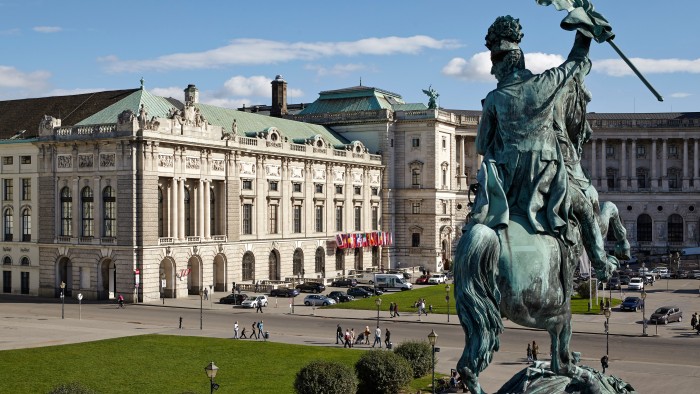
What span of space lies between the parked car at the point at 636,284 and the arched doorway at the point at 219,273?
41.5 m

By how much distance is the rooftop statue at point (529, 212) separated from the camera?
14.3 m

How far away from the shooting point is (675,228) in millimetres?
136125

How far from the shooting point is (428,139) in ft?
385

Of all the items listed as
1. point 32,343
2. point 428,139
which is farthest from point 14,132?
point 428,139

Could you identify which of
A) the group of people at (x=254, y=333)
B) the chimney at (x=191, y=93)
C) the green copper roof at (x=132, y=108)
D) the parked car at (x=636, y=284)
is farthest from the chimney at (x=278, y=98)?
the group of people at (x=254, y=333)

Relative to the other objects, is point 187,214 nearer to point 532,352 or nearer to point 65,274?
point 65,274

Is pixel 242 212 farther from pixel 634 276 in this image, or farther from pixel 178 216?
pixel 634 276

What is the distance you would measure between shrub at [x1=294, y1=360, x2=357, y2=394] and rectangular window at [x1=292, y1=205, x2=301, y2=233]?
213 ft

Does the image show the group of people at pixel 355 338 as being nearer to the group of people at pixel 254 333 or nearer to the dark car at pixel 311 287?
the group of people at pixel 254 333

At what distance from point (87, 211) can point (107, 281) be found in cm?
675

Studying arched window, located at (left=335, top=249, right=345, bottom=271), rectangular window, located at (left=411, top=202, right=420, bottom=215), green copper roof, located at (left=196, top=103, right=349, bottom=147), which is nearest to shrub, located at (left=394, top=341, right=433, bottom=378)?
green copper roof, located at (left=196, top=103, right=349, bottom=147)

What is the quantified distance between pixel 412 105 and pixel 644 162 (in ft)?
134

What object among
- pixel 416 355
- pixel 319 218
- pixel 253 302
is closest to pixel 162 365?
pixel 416 355

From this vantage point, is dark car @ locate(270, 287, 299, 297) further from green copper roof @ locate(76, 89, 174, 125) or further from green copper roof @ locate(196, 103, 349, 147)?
green copper roof @ locate(76, 89, 174, 125)
